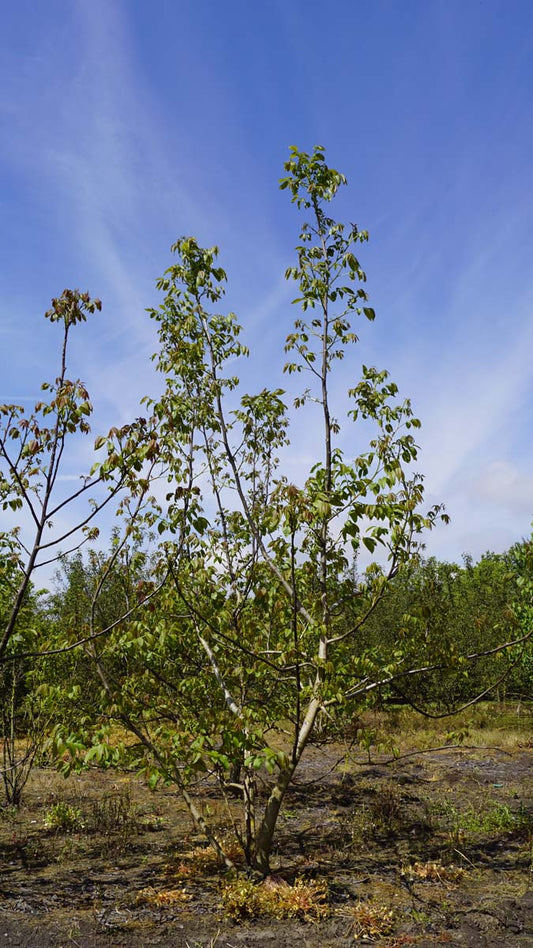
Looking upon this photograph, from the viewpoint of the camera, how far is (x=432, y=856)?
768 centimetres

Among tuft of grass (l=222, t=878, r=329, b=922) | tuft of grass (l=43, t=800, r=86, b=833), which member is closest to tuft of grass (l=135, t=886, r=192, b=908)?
tuft of grass (l=222, t=878, r=329, b=922)

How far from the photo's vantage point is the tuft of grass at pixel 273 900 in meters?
5.89

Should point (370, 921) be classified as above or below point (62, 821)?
below

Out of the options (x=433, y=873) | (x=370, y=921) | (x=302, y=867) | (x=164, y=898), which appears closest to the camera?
(x=370, y=921)

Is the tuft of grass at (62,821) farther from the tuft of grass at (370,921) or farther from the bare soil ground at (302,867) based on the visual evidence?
the tuft of grass at (370,921)

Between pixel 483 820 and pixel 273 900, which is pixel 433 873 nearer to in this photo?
pixel 273 900

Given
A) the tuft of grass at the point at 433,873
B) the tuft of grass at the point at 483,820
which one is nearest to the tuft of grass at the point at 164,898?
the tuft of grass at the point at 433,873

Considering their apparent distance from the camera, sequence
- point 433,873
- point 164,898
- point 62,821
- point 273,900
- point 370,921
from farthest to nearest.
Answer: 1. point 62,821
2. point 433,873
3. point 164,898
4. point 273,900
5. point 370,921

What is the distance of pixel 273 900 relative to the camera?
240 inches

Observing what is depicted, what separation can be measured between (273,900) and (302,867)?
1.13 meters

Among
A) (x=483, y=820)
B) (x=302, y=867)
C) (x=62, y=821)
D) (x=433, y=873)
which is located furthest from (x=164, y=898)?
(x=483, y=820)

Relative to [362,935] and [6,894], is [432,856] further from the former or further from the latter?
[6,894]

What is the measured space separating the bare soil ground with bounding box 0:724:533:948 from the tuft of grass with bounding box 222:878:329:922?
10 cm

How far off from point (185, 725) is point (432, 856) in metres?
4.02
